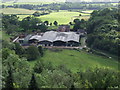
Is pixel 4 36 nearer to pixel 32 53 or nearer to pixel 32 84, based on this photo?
pixel 32 53

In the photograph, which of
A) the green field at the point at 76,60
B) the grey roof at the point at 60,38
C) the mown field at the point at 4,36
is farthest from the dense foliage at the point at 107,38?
the mown field at the point at 4,36

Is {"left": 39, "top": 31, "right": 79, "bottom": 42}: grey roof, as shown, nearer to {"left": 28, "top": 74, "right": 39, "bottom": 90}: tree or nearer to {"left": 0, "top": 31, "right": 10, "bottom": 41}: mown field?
{"left": 0, "top": 31, "right": 10, "bottom": 41}: mown field

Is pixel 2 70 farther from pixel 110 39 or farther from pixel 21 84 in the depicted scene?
pixel 110 39

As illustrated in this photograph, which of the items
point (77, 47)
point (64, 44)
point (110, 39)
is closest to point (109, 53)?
point (110, 39)

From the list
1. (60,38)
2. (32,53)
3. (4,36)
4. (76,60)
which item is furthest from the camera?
(4,36)

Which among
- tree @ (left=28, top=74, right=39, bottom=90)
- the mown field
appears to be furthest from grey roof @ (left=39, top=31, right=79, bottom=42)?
tree @ (left=28, top=74, right=39, bottom=90)

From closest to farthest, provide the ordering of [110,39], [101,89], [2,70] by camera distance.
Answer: [101,89] < [2,70] < [110,39]

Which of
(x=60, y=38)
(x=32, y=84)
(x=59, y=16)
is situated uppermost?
(x=59, y=16)

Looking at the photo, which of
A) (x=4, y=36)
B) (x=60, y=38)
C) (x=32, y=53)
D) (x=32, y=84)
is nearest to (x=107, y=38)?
(x=60, y=38)

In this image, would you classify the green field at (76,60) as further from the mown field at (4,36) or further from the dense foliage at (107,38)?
the mown field at (4,36)

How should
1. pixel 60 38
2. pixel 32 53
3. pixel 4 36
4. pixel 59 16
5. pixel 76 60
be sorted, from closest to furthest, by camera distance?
1. pixel 76 60
2. pixel 32 53
3. pixel 60 38
4. pixel 4 36
5. pixel 59 16
